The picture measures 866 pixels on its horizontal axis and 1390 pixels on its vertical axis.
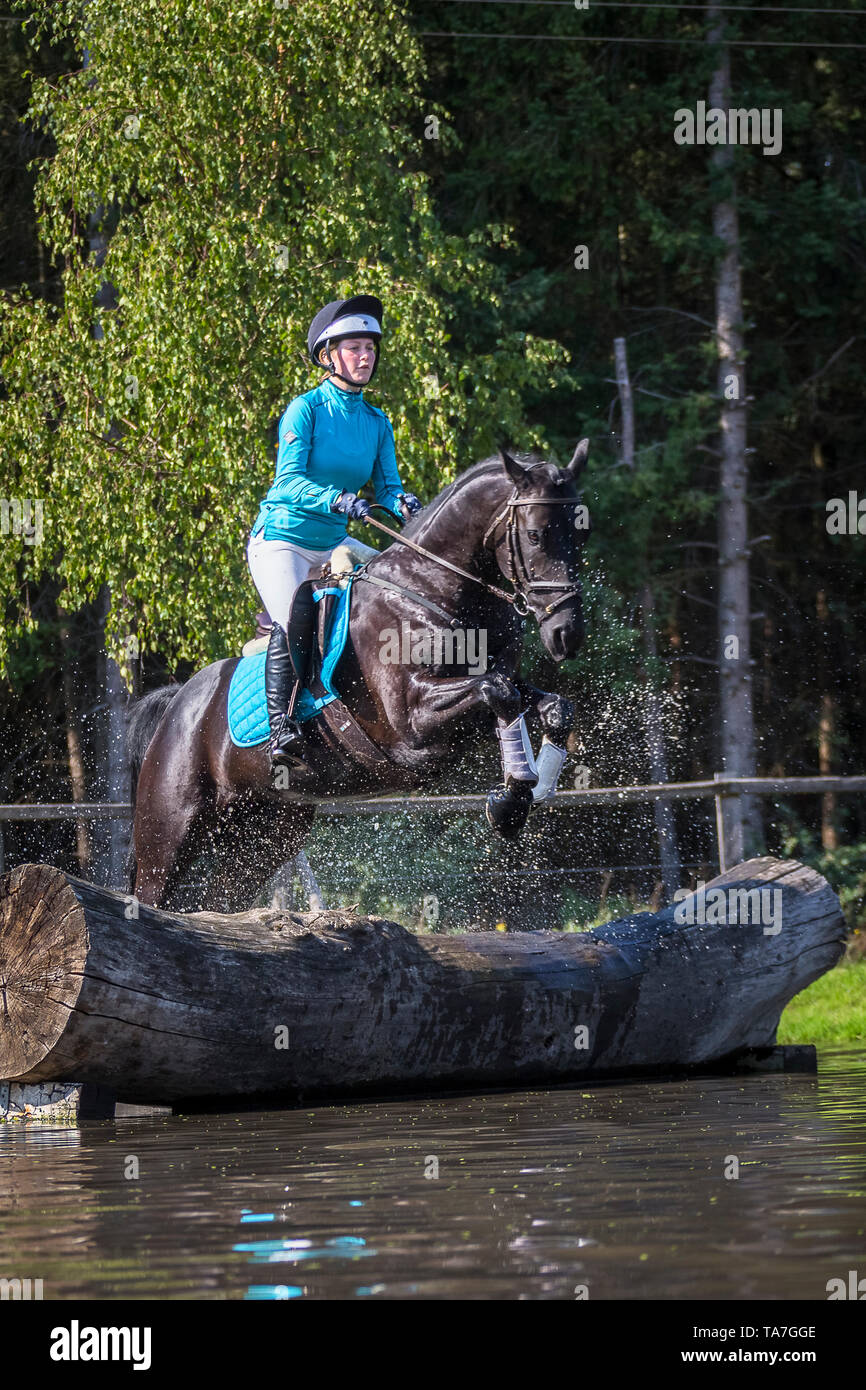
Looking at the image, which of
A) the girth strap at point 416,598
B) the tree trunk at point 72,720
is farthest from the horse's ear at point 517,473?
the tree trunk at point 72,720

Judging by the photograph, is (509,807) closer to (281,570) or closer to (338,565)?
(338,565)

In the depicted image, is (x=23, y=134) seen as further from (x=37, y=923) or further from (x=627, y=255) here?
(x=37, y=923)

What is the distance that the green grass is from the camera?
10.2 meters

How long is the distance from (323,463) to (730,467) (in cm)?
1228

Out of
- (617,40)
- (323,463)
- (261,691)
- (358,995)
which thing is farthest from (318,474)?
(617,40)

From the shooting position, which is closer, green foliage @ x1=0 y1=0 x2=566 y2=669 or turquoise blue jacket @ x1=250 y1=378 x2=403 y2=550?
turquoise blue jacket @ x1=250 y1=378 x2=403 y2=550

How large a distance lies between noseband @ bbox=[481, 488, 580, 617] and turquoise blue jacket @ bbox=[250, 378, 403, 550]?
3.49 feet

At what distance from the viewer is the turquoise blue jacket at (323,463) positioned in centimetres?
870

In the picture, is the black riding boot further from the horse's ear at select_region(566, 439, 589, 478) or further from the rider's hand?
the horse's ear at select_region(566, 439, 589, 478)

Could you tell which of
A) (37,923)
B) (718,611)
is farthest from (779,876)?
(718,611)

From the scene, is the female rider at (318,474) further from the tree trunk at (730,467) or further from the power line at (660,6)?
the power line at (660,6)

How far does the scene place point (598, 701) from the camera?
695 inches

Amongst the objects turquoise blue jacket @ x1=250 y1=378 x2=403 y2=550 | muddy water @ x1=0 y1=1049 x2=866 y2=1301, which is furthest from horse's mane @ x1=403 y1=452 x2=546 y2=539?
muddy water @ x1=0 y1=1049 x2=866 y2=1301

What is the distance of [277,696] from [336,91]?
8629mm
